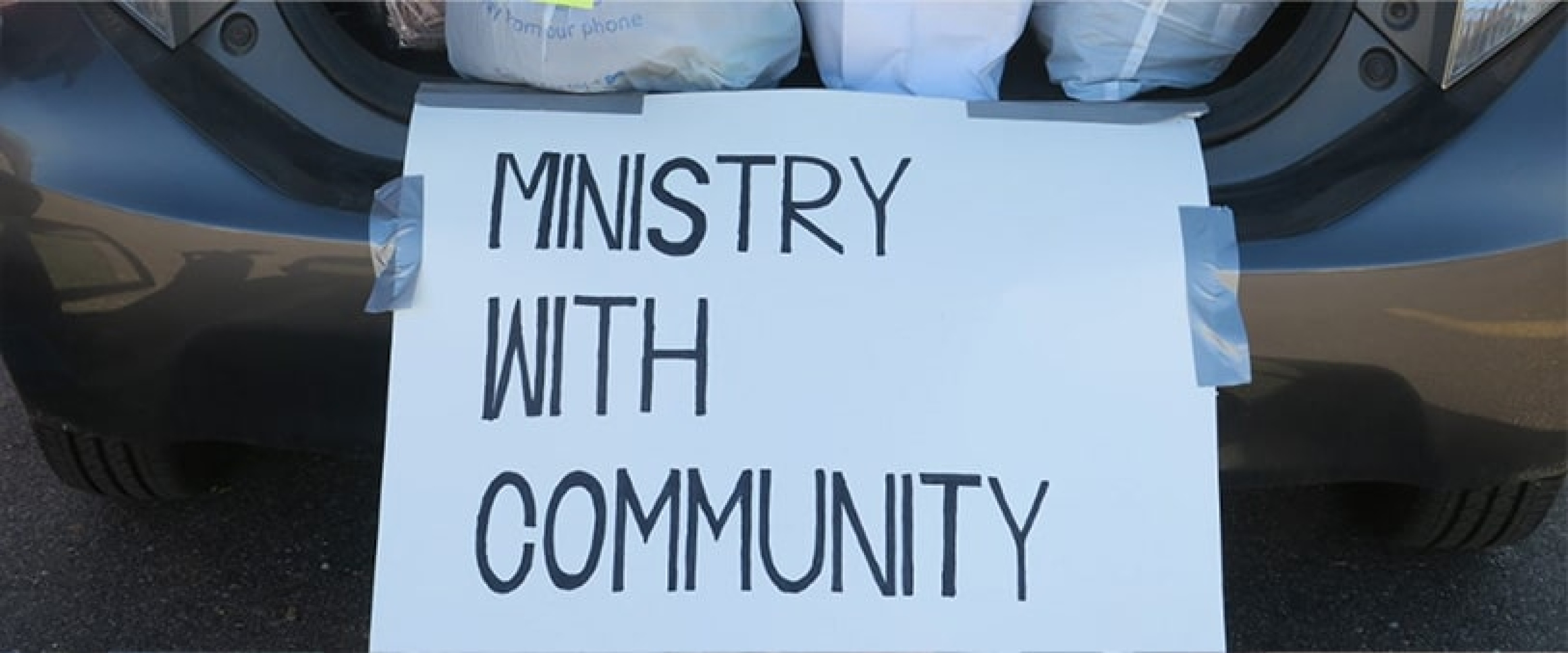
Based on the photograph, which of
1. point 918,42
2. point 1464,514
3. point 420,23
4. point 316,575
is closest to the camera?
point 918,42

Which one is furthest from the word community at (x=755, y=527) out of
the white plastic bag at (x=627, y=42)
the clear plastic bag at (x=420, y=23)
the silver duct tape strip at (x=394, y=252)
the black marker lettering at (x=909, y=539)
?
the clear plastic bag at (x=420, y=23)

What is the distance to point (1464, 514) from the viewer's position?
212 centimetres

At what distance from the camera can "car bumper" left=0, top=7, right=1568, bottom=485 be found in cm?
166

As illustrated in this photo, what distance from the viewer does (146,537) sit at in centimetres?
234

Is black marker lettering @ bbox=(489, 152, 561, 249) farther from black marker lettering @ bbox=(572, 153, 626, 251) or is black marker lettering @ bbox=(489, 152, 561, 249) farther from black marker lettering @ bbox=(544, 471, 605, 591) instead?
black marker lettering @ bbox=(544, 471, 605, 591)

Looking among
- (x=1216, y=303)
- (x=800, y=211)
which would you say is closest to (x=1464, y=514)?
(x=1216, y=303)

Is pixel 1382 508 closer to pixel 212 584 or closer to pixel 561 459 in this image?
pixel 561 459

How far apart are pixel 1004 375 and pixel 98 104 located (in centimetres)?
98

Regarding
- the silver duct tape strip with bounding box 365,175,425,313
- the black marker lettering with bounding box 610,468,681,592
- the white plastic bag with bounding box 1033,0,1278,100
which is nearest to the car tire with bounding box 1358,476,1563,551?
the white plastic bag with bounding box 1033,0,1278,100

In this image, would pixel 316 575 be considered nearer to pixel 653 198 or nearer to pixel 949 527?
pixel 653 198

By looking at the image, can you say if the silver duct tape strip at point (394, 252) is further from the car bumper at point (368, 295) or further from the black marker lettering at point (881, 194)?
the black marker lettering at point (881, 194)

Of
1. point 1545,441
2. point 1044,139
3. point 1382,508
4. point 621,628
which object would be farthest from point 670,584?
point 1382,508

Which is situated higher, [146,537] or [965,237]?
[965,237]

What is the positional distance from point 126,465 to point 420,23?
0.73 m
